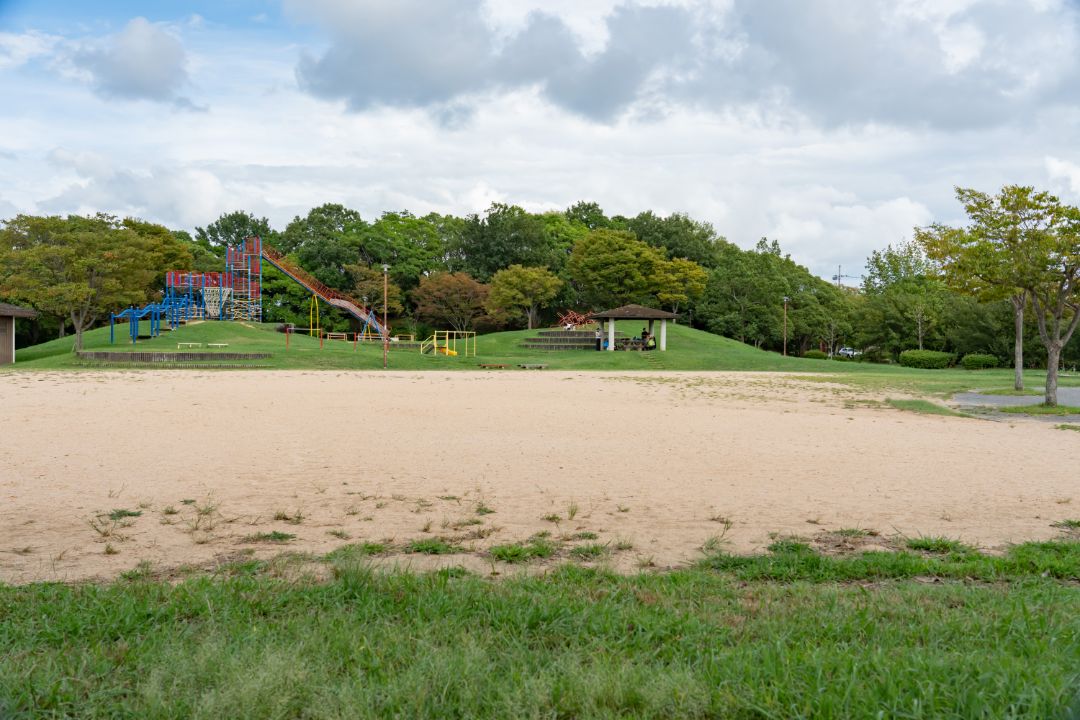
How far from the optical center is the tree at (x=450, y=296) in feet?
176

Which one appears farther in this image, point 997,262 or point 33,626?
point 997,262

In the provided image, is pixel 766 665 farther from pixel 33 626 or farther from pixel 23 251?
pixel 23 251

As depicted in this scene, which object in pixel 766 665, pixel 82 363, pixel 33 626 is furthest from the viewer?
pixel 82 363

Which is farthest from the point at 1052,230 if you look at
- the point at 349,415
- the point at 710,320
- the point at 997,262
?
the point at 710,320

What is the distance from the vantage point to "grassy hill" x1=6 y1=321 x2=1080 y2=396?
106 ft

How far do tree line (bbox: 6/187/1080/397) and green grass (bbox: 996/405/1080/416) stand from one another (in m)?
24.3

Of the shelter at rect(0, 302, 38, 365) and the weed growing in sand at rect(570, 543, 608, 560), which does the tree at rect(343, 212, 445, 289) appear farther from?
the weed growing in sand at rect(570, 543, 608, 560)

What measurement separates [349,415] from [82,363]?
2389 centimetres

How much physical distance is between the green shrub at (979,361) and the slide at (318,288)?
3496cm

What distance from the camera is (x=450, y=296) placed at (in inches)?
2116

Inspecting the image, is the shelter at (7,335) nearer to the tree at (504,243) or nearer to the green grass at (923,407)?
the tree at (504,243)

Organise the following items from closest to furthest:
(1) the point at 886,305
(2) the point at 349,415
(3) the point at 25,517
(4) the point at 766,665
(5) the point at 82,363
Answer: (4) the point at 766,665
(3) the point at 25,517
(2) the point at 349,415
(5) the point at 82,363
(1) the point at 886,305

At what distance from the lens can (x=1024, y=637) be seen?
3.21m

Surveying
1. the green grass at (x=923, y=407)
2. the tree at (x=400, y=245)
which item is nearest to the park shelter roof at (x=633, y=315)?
the tree at (x=400, y=245)
